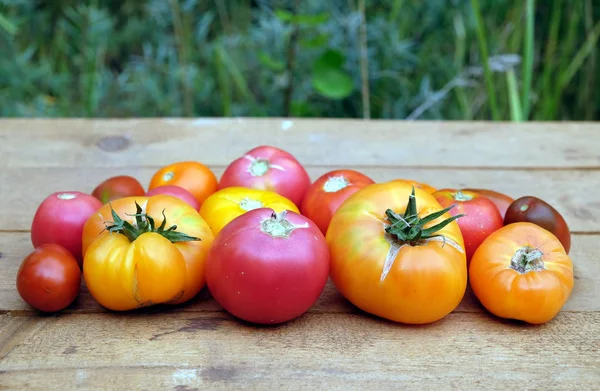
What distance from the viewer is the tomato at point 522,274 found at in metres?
1.04

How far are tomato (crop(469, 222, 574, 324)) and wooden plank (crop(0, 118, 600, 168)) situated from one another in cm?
70

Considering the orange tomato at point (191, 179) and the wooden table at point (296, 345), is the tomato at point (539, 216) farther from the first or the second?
the orange tomato at point (191, 179)

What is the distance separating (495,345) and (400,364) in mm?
159

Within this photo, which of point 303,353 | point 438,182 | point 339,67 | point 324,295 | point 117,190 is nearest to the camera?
point 303,353

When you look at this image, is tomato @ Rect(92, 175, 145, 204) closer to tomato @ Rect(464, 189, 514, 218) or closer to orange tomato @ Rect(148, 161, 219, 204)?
orange tomato @ Rect(148, 161, 219, 204)

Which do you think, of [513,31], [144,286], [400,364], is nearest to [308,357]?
[400,364]

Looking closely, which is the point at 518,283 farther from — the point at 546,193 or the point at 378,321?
the point at 546,193

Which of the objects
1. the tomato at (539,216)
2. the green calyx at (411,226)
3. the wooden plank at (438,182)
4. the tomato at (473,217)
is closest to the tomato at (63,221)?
the wooden plank at (438,182)

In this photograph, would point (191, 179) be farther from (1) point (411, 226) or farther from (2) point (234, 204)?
(1) point (411, 226)

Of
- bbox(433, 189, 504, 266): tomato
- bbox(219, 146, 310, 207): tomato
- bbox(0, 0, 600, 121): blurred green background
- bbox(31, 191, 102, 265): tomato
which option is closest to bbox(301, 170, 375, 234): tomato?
bbox(219, 146, 310, 207): tomato

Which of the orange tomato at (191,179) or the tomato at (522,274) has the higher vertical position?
the orange tomato at (191,179)

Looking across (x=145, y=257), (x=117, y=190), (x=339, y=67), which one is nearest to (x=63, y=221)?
(x=117, y=190)

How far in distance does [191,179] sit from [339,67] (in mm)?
1231

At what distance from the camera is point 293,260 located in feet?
3.27
